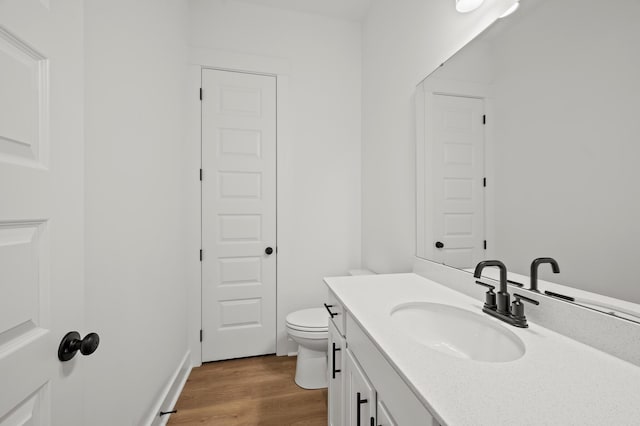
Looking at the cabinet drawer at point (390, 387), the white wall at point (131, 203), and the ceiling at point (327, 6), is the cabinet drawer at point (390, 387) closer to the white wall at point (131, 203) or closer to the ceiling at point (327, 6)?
the white wall at point (131, 203)

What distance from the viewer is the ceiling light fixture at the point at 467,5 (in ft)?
3.59

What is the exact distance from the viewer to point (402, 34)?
168 cm

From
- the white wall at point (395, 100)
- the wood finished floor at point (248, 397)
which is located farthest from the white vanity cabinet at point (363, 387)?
the white wall at point (395, 100)

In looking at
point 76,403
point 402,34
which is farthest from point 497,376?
point 402,34

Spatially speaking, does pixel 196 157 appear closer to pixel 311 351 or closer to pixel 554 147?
pixel 311 351

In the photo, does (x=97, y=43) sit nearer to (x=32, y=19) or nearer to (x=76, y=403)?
(x=32, y=19)

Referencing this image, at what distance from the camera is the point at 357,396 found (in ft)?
3.07

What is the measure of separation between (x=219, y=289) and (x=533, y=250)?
199 cm

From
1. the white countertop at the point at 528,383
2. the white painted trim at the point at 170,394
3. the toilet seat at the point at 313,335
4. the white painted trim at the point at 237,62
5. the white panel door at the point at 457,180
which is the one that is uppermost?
the white painted trim at the point at 237,62

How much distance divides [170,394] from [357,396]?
4.33 ft

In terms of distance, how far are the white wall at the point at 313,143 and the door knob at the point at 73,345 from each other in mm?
1554

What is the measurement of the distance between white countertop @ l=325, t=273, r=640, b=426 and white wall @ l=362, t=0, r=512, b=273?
37.2 inches

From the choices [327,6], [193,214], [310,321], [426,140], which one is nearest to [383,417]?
[310,321]

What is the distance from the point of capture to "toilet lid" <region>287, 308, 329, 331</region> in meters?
1.77
